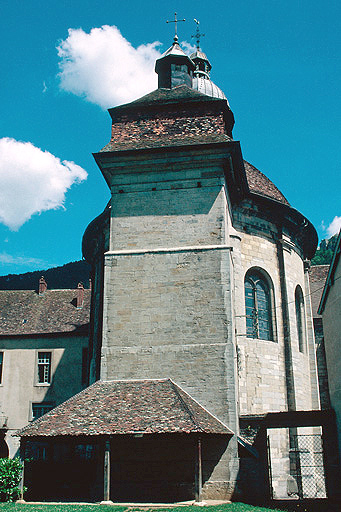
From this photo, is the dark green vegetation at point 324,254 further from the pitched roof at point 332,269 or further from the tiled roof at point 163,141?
the tiled roof at point 163,141

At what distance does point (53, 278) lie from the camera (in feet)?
231

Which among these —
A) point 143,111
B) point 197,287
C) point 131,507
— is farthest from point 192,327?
point 143,111

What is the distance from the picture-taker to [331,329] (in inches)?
689

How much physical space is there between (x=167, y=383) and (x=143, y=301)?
9.17 feet

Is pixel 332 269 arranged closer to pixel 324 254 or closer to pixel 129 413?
pixel 129 413

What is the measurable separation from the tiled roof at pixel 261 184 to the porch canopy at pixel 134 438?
881cm

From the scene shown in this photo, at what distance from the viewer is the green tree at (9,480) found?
1416cm

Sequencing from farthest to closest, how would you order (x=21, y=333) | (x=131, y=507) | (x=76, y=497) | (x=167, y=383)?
(x=21, y=333) < (x=167, y=383) < (x=76, y=497) < (x=131, y=507)

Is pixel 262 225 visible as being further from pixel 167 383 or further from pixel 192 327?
pixel 167 383

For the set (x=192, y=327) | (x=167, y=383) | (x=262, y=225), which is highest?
(x=262, y=225)

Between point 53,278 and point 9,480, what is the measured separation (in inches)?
2247

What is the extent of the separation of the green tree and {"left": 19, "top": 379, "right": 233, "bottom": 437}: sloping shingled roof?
1394 millimetres

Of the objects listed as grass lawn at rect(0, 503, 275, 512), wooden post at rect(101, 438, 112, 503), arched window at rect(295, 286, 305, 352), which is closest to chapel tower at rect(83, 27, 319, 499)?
arched window at rect(295, 286, 305, 352)

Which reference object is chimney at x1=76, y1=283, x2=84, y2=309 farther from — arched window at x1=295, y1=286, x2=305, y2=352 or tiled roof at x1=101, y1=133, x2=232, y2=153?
tiled roof at x1=101, y1=133, x2=232, y2=153
